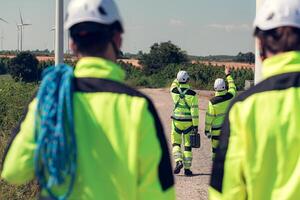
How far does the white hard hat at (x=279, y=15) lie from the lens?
3336mm

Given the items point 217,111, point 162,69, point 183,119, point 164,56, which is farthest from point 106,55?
point 164,56

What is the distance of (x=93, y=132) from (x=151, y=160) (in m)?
0.31

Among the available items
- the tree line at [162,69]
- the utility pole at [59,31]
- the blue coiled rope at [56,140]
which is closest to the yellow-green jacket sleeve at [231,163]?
the blue coiled rope at [56,140]

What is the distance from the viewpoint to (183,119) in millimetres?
12773

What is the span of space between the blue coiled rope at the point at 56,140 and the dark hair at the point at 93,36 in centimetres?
17

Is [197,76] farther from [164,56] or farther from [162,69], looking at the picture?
[164,56]

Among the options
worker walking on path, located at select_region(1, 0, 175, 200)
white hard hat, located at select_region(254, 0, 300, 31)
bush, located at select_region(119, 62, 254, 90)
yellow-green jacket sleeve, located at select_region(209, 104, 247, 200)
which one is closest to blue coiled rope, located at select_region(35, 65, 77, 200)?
worker walking on path, located at select_region(1, 0, 175, 200)

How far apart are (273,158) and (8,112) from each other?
11145mm

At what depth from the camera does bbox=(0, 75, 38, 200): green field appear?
8.48 metres

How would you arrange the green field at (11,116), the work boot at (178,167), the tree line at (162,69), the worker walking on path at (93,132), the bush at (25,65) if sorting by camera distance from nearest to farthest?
the worker walking on path at (93,132)
the green field at (11,116)
the work boot at (178,167)
the tree line at (162,69)
the bush at (25,65)

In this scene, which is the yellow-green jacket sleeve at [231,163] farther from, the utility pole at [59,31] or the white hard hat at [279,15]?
the utility pole at [59,31]

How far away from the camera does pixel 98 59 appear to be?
328 centimetres

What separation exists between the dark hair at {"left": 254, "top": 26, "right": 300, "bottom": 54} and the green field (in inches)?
136

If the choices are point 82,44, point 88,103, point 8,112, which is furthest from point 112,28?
point 8,112
